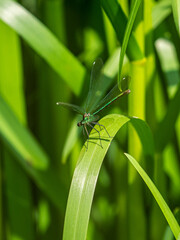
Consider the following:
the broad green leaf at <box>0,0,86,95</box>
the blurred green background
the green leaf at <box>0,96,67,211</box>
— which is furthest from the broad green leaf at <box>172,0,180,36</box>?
the green leaf at <box>0,96,67,211</box>

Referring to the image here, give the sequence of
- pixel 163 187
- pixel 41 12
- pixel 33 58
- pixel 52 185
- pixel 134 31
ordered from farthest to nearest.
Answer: pixel 33 58, pixel 41 12, pixel 52 185, pixel 163 187, pixel 134 31

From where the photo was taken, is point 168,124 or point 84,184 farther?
point 168,124

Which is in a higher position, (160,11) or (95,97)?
(160,11)

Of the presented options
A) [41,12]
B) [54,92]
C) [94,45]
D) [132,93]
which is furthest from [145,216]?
[41,12]

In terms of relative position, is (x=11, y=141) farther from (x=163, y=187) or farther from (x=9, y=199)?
(x=163, y=187)

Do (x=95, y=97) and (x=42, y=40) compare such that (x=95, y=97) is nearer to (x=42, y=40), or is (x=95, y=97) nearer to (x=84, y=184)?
(x=42, y=40)

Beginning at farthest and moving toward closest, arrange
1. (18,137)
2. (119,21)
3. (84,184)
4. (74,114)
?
(74,114)
(18,137)
(119,21)
(84,184)

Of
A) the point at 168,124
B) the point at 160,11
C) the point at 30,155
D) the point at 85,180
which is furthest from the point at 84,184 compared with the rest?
the point at 160,11
